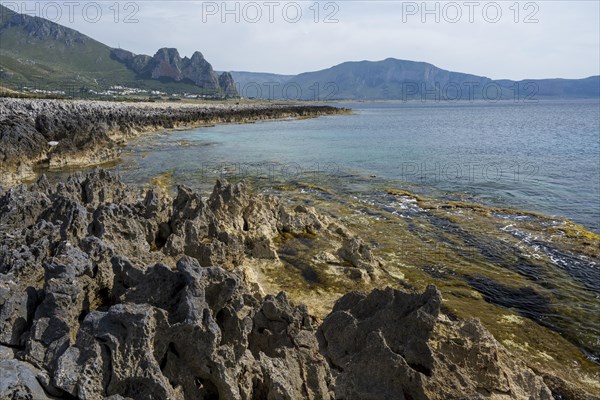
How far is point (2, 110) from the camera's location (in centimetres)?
4378

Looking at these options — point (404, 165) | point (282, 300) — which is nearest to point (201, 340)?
point (282, 300)

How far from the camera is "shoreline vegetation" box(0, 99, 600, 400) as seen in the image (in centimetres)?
525

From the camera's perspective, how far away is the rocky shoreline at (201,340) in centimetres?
491

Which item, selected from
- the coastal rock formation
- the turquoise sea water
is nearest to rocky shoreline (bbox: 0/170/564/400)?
the coastal rock formation

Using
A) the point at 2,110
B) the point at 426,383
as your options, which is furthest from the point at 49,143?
the point at 426,383

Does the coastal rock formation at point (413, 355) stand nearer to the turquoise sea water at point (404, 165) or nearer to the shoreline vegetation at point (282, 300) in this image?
the shoreline vegetation at point (282, 300)

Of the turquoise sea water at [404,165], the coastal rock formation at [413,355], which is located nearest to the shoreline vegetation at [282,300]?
the coastal rock formation at [413,355]

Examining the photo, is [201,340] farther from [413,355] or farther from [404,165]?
[404,165]

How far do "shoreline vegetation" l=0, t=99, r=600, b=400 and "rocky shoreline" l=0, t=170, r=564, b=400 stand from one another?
0.02 metres

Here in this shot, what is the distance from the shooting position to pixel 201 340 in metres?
5.37

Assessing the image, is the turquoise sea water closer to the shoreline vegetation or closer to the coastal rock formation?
the shoreline vegetation

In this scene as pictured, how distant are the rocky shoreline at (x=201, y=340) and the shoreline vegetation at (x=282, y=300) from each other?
2cm

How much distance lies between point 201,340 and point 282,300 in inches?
77.4

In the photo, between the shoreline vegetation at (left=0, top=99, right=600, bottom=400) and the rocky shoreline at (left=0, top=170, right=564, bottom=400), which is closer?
the rocky shoreline at (left=0, top=170, right=564, bottom=400)
